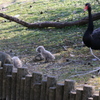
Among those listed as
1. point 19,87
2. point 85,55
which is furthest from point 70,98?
point 85,55

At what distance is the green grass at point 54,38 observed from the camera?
744 centimetres

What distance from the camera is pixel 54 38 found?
10.9m

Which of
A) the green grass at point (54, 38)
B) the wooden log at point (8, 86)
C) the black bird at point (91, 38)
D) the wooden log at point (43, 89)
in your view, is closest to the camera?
the wooden log at point (43, 89)

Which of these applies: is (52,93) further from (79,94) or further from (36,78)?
(79,94)

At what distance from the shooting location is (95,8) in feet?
48.7

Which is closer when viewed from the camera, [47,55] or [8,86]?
[8,86]

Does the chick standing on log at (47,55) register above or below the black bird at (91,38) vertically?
below

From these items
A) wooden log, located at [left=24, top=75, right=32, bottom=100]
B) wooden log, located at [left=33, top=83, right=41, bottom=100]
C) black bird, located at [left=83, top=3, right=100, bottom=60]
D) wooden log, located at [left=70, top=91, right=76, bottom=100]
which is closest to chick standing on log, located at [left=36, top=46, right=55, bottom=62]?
black bird, located at [left=83, top=3, right=100, bottom=60]

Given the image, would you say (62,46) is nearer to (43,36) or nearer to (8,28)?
(43,36)

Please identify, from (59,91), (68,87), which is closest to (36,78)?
(59,91)

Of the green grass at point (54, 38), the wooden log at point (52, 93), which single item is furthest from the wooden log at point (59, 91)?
the green grass at point (54, 38)

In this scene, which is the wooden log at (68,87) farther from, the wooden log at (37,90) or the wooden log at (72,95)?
Answer: the wooden log at (37,90)

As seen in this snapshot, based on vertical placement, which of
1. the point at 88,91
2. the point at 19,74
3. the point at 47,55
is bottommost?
the point at 88,91

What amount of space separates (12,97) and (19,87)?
25 cm
